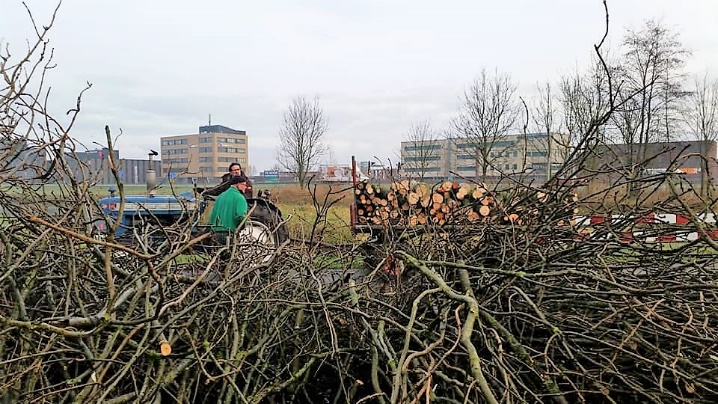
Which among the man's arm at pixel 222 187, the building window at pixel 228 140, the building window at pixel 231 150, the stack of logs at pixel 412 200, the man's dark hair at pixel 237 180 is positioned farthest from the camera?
the building window at pixel 231 150

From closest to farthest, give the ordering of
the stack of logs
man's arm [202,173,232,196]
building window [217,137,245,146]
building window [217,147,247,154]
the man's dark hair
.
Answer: the stack of logs → man's arm [202,173,232,196] → the man's dark hair → building window [217,137,245,146] → building window [217,147,247,154]

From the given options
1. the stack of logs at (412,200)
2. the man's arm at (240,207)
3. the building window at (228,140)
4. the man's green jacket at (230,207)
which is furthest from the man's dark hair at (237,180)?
the building window at (228,140)

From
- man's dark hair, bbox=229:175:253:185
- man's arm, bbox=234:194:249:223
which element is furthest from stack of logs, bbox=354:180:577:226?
man's dark hair, bbox=229:175:253:185

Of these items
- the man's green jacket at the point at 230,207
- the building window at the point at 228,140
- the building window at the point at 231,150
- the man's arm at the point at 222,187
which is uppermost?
the building window at the point at 228,140

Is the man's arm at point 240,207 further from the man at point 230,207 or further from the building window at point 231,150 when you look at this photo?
the building window at point 231,150

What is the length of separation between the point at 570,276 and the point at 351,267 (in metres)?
1.14

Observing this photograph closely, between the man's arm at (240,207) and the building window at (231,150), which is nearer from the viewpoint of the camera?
the man's arm at (240,207)

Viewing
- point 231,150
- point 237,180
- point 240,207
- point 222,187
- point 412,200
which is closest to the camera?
point 240,207

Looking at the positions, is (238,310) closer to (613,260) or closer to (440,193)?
(613,260)

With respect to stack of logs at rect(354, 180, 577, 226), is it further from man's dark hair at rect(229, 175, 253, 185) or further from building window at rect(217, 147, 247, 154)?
building window at rect(217, 147, 247, 154)

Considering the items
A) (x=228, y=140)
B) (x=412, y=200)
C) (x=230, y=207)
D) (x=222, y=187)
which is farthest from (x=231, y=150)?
(x=230, y=207)

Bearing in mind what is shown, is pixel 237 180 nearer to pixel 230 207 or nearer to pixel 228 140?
pixel 230 207

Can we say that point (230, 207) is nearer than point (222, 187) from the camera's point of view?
Yes

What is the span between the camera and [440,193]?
22.8 ft
